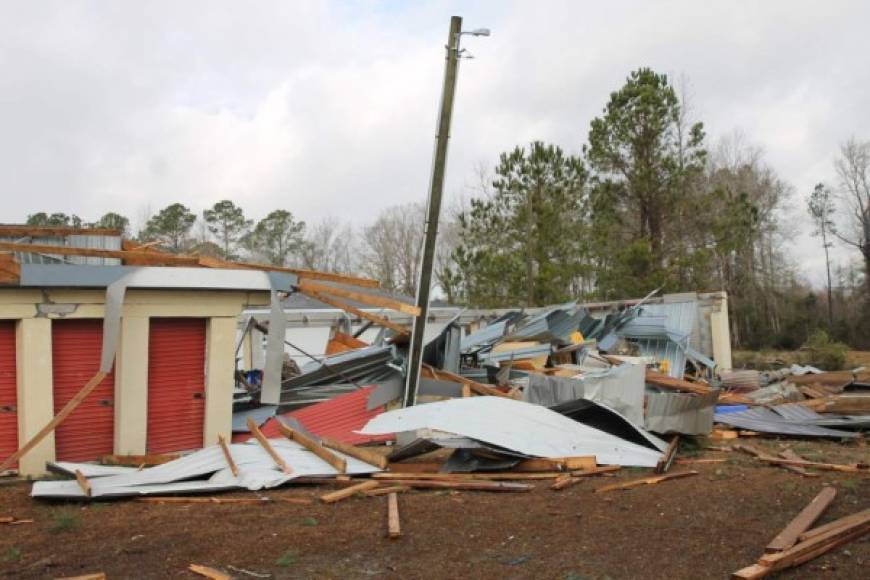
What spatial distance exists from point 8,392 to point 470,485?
20.3ft

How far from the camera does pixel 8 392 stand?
988cm

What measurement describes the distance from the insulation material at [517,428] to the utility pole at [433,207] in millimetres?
2605

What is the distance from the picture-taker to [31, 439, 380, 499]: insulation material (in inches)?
309

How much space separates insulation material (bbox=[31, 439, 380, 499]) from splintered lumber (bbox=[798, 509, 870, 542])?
15.2 ft

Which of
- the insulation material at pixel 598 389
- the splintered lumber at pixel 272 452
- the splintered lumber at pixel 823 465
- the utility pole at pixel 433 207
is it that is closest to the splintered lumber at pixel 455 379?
the insulation material at pixel 598 389

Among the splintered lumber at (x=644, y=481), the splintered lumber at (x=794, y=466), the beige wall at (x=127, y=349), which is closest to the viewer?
the splintered lumber at (x=644, y=481)

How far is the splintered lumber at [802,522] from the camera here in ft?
17.6

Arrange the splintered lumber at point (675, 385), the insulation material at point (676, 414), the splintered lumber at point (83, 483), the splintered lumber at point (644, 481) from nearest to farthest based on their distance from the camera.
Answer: the splintered lumber at point (83, 483), the splintered lumber at point (644, 481), the insulation material at point (676, 414), the splintered lumber at point (675, 385)

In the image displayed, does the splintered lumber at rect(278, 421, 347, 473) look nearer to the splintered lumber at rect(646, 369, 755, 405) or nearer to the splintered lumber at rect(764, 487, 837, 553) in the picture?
the splintered lumber at rect(764, 487, 837, 553)

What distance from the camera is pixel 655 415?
411 inches

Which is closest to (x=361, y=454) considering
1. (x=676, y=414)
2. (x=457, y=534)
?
(x=457, y=534)

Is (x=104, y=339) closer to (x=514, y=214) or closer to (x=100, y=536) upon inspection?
(x=100, y=536)

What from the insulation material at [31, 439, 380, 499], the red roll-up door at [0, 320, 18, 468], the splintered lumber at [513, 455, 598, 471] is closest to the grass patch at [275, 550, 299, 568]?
the insulation material at [31, 439, 380, 499]

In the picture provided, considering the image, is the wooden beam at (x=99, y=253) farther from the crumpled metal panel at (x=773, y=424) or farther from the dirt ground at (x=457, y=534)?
the crumpled metal panel at (x=773, y=424)
